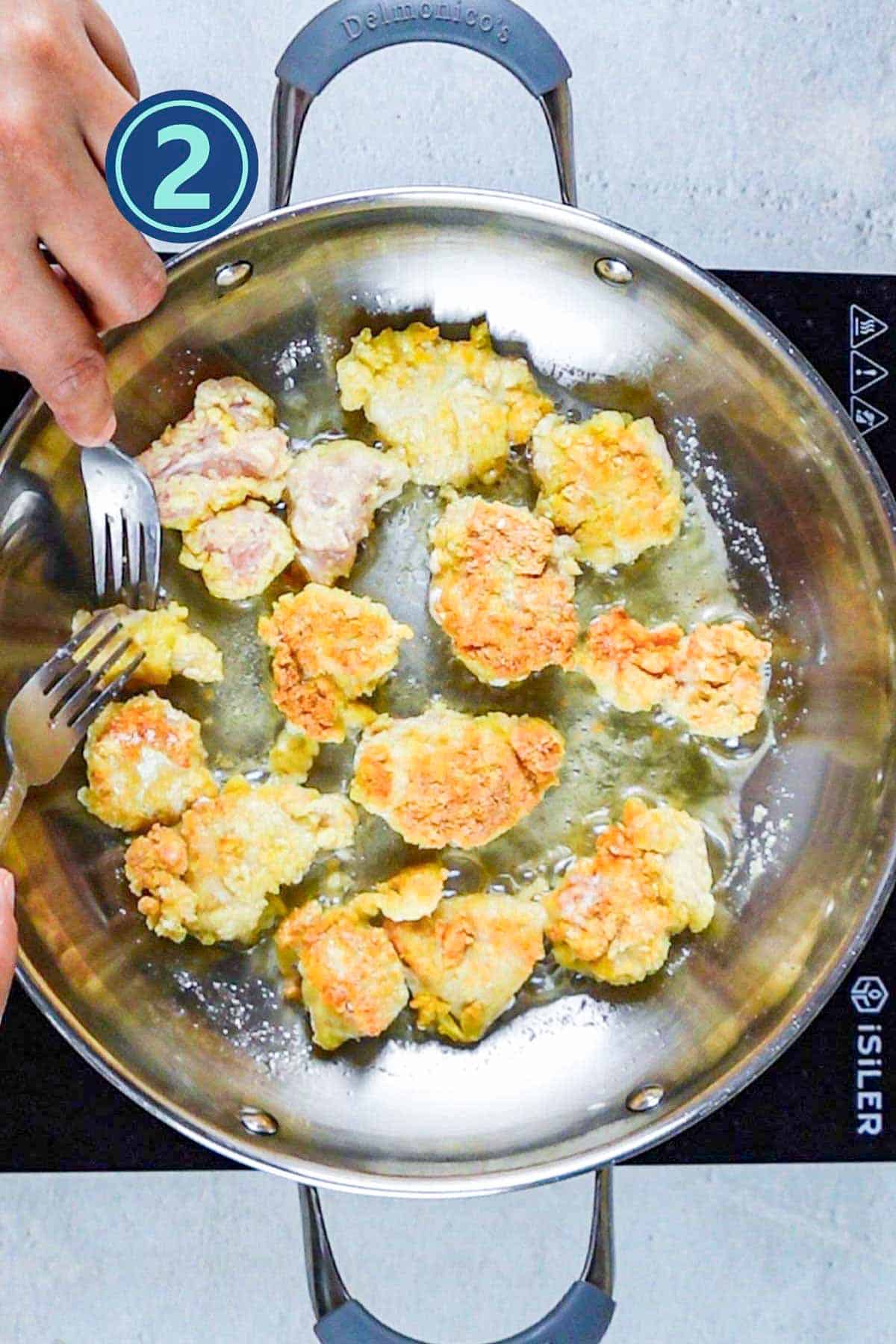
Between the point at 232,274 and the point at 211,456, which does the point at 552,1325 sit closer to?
the point at 211,456

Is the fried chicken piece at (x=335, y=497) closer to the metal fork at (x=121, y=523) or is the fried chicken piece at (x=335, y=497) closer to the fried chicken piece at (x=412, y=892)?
the metal fork at (x=121, y=523)

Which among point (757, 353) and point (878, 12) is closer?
point (757, 353)

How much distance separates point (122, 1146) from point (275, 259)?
2.13ft

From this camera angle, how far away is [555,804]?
0.97 m

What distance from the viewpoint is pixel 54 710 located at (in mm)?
884

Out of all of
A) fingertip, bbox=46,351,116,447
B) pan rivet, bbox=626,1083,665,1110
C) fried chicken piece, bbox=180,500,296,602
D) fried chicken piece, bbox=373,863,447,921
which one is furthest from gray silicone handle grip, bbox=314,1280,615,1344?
fingertip, bbox=46,351,116,447

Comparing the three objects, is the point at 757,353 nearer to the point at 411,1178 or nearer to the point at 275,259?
the point at 275,259

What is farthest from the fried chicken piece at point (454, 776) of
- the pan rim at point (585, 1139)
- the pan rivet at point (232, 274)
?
→ the pan rivet at point (232, 274)

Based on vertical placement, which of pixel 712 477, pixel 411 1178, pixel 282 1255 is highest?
pixel 712 477

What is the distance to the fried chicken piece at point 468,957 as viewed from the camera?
93 centimetres

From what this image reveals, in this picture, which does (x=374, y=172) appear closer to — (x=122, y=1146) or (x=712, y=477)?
(x=712, y=477)

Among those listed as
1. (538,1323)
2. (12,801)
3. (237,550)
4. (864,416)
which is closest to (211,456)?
(237,550)

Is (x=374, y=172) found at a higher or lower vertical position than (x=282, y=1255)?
higher

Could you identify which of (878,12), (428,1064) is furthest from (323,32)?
(428,1064)
